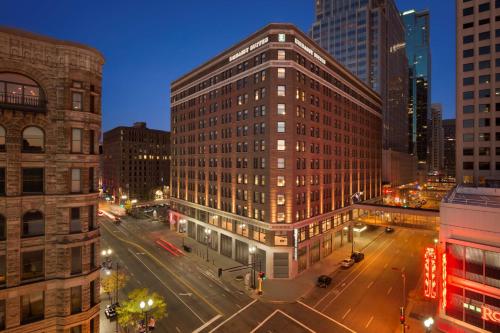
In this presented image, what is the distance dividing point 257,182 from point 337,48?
367ft

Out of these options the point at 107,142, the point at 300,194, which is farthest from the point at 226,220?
the point at 107,142

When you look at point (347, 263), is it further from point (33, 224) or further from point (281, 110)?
point (33, 224)

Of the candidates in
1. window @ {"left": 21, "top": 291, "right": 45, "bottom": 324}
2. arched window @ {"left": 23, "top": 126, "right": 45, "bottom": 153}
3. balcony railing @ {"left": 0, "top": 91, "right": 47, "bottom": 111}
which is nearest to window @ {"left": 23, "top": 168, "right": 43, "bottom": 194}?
arched window @ {"left": 23, "top": 126, "right": 45, "bottom": 153}

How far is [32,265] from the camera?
20.7 m

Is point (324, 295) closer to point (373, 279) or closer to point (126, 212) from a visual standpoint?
point (373, 279)

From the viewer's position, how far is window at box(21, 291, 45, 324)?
66.2ft

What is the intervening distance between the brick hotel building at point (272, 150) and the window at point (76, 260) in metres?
27.8

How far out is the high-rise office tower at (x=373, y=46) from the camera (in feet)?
407

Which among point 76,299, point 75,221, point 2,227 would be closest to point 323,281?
point 76,299

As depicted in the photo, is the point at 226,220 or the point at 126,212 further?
the point at 126,212

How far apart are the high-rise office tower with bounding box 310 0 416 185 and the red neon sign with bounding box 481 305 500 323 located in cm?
9174

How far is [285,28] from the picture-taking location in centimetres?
4547

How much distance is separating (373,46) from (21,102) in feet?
449

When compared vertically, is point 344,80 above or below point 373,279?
above
